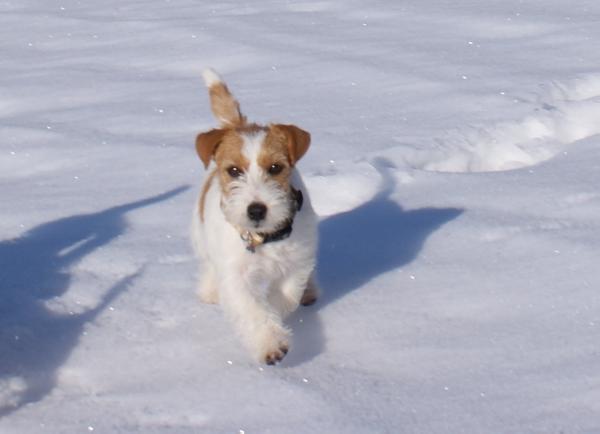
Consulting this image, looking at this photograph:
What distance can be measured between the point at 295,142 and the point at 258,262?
48cm

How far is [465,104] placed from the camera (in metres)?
6.97

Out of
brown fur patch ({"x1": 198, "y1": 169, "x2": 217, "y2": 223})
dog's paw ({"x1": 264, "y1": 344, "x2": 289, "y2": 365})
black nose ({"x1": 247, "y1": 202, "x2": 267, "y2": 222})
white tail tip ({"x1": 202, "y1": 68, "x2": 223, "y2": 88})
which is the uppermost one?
white tail tip ({"x1": 202, "y1": 68, "x2": 223, "y2": 88})

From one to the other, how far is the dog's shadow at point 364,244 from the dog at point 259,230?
0.14 metres

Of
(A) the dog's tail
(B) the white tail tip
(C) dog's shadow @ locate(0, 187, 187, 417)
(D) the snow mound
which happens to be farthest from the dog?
(D) the snow mound

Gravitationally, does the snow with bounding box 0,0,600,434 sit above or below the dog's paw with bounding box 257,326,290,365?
below

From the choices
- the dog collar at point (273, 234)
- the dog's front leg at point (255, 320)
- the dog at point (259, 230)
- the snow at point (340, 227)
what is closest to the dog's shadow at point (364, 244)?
the snow at point (340, 227)

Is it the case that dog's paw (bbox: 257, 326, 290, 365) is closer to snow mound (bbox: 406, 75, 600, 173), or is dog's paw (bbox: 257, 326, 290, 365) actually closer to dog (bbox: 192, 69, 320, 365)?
dog (bbox: 192, 69, 320, 365)

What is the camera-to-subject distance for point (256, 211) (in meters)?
3.91

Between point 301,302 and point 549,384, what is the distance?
4.04 ft

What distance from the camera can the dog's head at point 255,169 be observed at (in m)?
3.93

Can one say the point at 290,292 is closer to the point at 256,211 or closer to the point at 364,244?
the point at 256,211

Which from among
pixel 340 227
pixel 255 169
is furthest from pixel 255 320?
pixel 340 227

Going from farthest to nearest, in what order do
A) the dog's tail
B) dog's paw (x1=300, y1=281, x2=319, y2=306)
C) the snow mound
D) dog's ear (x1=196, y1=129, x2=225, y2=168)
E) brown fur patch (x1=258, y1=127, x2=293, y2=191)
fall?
the snow mound, the dog's tail, dog's paw (x1=300, y1=281, x2=319, y2=306), dog's ear (x1=196, y1=129, x2=225, y2=168), brown fur patch (x1=258, y1=127, x2=293, y2=191)

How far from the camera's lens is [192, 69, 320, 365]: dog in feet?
13.0
